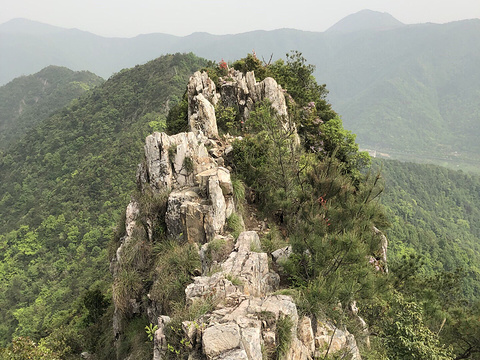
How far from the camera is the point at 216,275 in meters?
7.49

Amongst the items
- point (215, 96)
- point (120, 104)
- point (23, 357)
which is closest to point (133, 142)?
point (120, 104)

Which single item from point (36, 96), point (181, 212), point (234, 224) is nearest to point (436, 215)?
point (234, 224)

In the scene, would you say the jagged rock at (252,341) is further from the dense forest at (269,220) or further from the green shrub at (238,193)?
the green shrub at (238,193)

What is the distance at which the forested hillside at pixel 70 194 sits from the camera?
40.8 meters

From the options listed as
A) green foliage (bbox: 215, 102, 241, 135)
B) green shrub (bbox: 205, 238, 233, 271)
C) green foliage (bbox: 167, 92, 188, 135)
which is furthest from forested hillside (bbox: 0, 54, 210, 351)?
green foliage (bbox: 215, 102, 241, 135)

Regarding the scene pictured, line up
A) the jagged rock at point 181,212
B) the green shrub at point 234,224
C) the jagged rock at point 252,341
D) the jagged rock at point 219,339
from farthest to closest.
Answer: the green shrub at point 234,224, the jagged rock at point 181,212, the jagged rock at point 252,341, the jagged rock at point 219,339

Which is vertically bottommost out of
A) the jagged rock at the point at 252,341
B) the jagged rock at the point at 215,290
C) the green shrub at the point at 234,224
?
the green shrub at the point at 234,224

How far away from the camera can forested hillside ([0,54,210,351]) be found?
1608 inches

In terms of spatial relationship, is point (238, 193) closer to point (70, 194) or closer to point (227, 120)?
point (227, 120)

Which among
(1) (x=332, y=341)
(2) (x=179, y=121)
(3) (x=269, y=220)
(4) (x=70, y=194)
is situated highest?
(2) (x=179, y=121)

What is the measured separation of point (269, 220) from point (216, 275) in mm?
5974

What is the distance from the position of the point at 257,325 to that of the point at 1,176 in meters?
94.1

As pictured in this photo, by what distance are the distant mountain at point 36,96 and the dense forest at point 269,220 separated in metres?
56.5

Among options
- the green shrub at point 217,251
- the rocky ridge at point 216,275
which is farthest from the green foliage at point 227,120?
the green shrub at point 217,251
